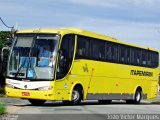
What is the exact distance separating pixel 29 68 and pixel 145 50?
459 inches

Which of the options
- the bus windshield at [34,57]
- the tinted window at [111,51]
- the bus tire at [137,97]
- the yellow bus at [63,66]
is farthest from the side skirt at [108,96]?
the bus windshield at [34,57]

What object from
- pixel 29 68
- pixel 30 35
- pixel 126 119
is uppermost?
pixel 30 35

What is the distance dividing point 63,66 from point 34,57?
1.39 m

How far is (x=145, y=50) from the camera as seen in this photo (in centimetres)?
3225

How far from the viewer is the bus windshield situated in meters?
22.3

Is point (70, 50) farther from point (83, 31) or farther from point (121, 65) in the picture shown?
point (121, 65)

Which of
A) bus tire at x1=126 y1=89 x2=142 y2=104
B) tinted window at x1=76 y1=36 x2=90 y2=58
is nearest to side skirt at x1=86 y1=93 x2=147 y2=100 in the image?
bus tire at x1=126 y1=89 x2=142 y2=104

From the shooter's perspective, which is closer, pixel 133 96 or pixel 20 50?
pixel 20 50

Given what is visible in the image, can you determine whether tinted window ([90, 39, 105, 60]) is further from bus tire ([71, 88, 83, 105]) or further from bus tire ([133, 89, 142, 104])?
bus tire ([133, 89, 142, 104])

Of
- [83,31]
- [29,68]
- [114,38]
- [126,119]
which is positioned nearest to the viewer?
[126,119]

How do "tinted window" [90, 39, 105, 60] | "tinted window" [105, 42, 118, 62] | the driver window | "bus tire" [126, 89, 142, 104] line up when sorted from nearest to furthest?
the driver window < "tinted window" [90, 39, 105, 60] < "tinted window" [105, 42, 118, 62] < "bus tire" [126, 89, 142, 104]

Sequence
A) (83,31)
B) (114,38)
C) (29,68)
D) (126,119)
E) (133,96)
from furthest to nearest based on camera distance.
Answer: (133,96), (114,38), (83,31), (29,68), (126,119)

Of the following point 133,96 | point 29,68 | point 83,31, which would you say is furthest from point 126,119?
point 133,96

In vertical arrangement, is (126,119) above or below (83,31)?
below
